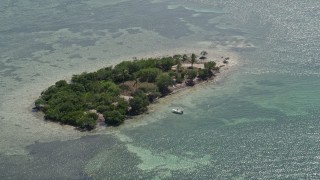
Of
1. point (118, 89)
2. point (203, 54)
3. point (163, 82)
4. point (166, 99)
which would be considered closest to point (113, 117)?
point (118, 89)

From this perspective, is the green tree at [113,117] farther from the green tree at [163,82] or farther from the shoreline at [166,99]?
the green tree at [163,82]

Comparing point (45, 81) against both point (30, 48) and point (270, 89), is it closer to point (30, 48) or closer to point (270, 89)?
point (30, 48)

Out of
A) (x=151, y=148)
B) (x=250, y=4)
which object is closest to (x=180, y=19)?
(x=250, y=4)

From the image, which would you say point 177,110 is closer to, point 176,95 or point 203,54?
point 176,95

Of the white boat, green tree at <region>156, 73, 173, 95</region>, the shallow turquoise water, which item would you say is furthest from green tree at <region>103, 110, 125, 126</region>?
green tree at <region>156, 73, 173, 95</region>

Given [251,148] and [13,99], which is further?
[13,99]

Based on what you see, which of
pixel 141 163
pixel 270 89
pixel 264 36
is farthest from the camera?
pixel 264 36

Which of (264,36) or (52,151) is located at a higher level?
(264,36)
